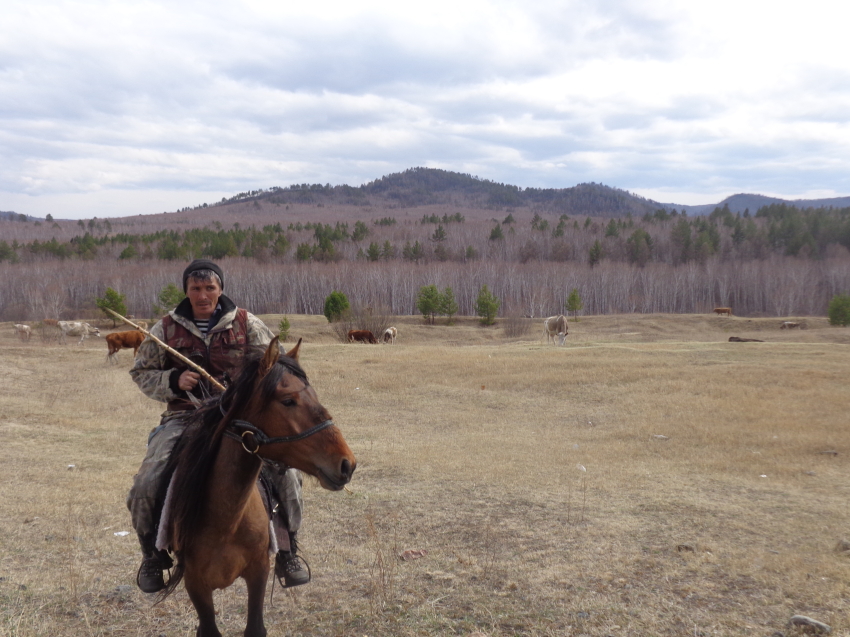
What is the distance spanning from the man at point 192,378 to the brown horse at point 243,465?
0.26 meters

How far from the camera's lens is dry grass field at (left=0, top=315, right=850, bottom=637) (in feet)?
15.1

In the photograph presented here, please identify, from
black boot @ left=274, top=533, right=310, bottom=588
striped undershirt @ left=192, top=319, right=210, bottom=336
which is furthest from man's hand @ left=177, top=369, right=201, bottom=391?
black boot @ left=274, top=533, right=310, bottom=588

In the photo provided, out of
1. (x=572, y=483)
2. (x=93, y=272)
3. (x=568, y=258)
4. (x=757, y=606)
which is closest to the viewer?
(x=757, y=606)

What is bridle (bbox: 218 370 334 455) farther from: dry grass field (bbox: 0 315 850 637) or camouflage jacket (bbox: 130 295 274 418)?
dry grass field (bbox: 0 315 850 637)

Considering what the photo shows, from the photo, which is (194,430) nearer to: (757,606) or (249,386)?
(249,386)

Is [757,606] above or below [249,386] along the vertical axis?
below

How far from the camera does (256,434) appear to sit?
2.72 m

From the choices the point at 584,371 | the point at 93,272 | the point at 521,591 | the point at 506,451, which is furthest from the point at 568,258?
the point at 521,591

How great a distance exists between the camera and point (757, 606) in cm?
471

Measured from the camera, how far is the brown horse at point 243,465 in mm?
2611

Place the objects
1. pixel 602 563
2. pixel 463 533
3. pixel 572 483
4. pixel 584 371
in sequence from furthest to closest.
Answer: pixel 584 371
pixel 572 483
pixel 463 533
pixel 602 563

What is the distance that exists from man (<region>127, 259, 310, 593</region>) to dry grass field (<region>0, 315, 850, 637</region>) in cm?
114

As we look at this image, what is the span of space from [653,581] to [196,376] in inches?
170

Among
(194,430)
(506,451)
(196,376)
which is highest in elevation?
(196,376)
